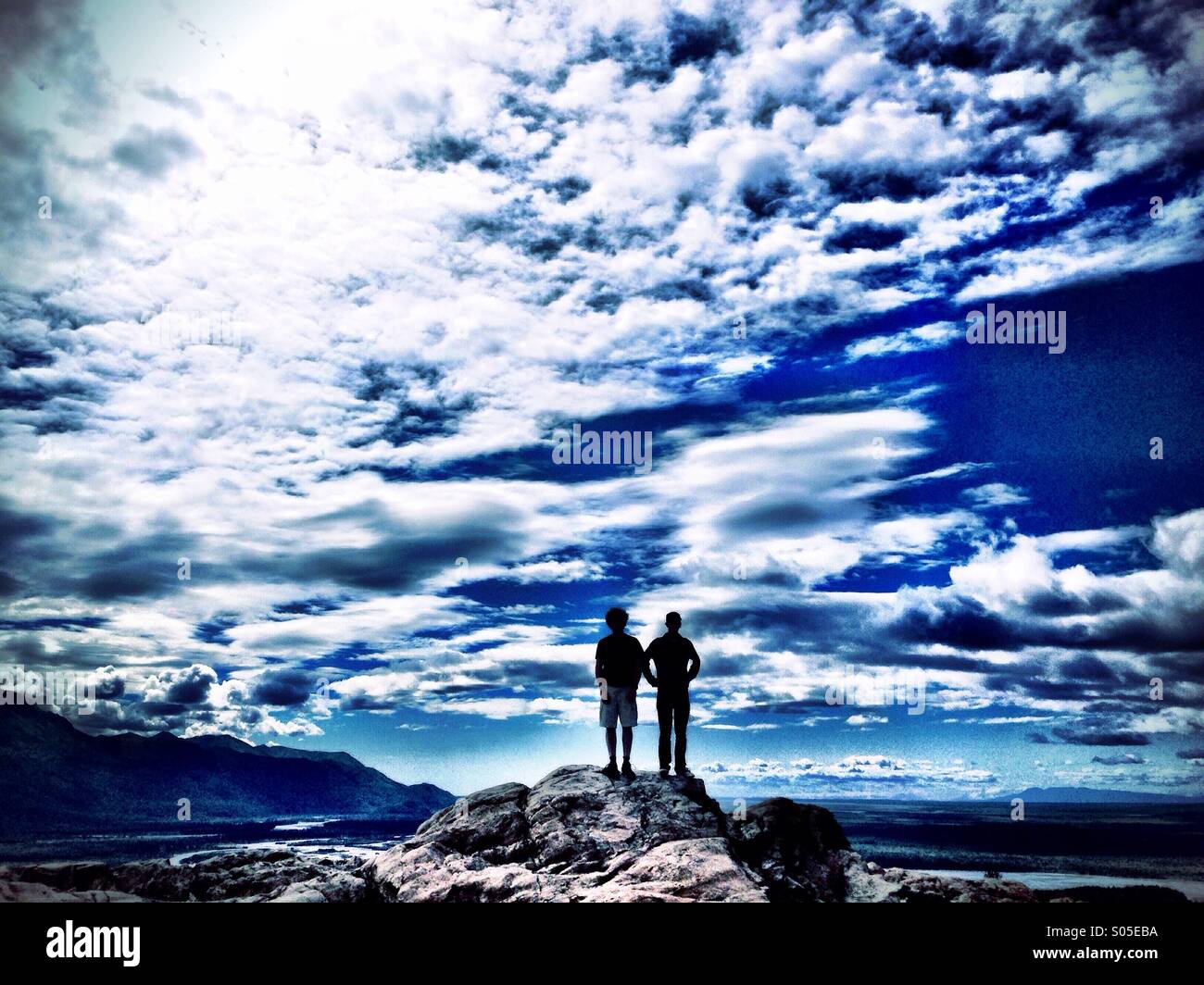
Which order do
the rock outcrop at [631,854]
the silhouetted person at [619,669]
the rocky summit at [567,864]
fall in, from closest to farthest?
the rock outcrop at [631,854], the rocky summit at [567,864], the silhouetted person at [619,669]

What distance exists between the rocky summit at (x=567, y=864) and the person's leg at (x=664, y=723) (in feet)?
1.85

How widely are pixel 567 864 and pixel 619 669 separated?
153 inches

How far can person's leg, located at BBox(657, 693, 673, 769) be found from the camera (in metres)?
18.4

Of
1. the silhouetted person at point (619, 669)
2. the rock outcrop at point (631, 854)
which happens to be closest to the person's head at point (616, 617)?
the silhouetted person at point (619, 669)

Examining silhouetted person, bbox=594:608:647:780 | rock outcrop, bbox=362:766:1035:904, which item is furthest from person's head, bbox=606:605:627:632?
rock outcrop, bbox=362:766:1035:904

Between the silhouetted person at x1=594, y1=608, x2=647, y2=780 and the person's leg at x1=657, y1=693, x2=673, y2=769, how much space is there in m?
0.65

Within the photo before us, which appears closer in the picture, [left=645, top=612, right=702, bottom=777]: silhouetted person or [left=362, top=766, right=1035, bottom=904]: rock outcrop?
[left=362, top=766, right=1035, bottom=904]: rock outcrop

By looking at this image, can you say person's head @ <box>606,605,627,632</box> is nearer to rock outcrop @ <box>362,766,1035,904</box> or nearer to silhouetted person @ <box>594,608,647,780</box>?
silhouetted person @ <box>594,608,647,780</box>

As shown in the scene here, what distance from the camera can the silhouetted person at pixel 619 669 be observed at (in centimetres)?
1803

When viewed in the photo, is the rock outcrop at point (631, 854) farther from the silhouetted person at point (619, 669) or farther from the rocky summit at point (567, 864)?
the silhouetted person at point (619, 669)

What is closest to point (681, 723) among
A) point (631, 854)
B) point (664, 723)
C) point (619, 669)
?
point (664, 723)

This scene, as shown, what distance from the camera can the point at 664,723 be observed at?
18.7 metres
